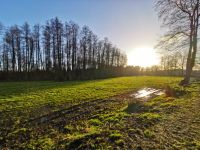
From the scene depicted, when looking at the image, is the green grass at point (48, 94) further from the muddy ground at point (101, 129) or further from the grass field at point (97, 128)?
the muddy ground at point (101, 129)

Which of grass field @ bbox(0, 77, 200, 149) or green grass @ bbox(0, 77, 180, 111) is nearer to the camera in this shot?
grass field @ bbox(0, 77, 200, 149)

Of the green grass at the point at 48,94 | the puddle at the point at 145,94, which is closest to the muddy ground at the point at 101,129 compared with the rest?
the green grass at the point at 48,94

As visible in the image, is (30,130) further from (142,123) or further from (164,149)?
(164,149)

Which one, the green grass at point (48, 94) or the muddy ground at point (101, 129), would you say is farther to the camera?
the green grass at point (48, 94)

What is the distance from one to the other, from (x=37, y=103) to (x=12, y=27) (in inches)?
1760

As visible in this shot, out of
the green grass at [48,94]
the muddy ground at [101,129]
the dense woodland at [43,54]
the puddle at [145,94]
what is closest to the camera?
the muddy ground at [101,129]

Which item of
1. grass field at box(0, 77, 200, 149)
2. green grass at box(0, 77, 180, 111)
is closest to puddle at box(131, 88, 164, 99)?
green grass at box(0, 77, 180, 111)

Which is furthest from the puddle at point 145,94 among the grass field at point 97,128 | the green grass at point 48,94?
the grass field at point 97,128

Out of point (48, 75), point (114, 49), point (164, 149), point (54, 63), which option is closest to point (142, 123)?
point (164, 149)

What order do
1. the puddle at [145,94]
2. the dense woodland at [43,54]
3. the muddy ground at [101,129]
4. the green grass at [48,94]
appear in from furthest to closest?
the dense woodland at [43,54] < the puddle at [145,94] < the green grass at [48,94] < the muddy ground at [101,129]

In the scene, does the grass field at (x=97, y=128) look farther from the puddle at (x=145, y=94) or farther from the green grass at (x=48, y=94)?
the puddle at (x=145, y=94)

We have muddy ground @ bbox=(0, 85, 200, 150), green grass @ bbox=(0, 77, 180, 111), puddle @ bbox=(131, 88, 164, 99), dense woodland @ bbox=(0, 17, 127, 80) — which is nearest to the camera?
muddy ground @ bbox=(0, 85, 200, 150)

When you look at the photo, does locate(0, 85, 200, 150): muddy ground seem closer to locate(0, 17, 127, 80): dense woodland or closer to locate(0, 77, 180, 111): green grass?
locate(0, 77, 180, 111): green grass

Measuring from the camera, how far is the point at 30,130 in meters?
8.88
